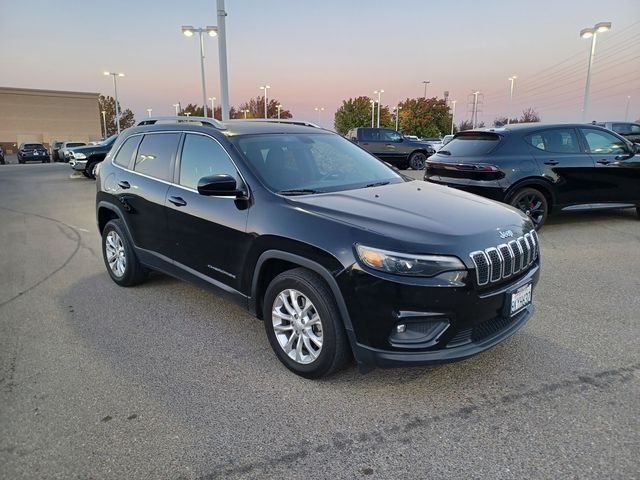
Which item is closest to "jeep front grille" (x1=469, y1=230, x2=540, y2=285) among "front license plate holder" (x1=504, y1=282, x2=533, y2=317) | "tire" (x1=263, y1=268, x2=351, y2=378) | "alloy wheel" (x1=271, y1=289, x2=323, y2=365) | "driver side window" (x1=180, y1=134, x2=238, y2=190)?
"front license plate holder" (x1=504, y1=282, x2=533, y2=317)

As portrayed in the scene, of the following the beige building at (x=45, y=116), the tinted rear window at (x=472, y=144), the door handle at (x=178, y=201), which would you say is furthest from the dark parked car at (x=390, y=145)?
the beige building at (x=45, y=116)

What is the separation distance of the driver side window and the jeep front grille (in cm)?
194

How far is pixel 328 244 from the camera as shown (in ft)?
9.88

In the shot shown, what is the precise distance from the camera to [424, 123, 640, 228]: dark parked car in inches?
294

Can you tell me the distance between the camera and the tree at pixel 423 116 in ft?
243

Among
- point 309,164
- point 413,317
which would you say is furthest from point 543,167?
point 413,317

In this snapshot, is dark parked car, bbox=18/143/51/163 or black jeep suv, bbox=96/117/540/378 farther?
dark parked car, bbox=18/143/51/163

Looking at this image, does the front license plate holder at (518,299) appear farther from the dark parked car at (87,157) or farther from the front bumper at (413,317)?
the dark parked car at (87,157)

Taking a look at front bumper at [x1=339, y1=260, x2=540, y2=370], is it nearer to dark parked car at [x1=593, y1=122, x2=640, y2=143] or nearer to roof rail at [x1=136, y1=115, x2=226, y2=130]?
roof rail at [x1=136, y1=115, x2=226, y2=130]

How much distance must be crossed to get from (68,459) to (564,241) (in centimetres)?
701

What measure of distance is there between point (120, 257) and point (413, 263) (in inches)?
150

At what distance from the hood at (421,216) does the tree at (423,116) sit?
72210mm

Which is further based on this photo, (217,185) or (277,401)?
(217,185)

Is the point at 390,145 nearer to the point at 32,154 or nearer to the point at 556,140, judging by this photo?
the point at 556,140
